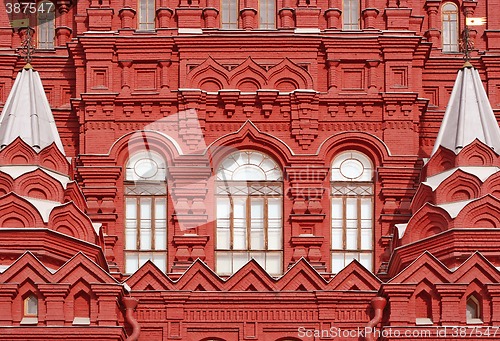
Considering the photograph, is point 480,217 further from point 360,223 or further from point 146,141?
point 146,141

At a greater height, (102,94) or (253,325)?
(102,94)

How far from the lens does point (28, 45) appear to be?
140 feet

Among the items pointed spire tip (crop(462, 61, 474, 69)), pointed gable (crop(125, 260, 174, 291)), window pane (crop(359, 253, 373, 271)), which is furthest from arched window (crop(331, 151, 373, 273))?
pointed gable (crop(125, 260, 174, 291))

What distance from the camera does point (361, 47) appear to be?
4341 cm

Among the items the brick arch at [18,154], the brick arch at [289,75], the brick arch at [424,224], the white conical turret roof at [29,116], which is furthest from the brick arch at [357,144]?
the brick arch at [18,154]

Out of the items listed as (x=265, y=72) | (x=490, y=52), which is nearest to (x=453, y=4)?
(x=490, y=52)

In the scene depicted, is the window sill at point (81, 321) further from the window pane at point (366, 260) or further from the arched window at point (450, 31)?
the arched window at point (450, 31)

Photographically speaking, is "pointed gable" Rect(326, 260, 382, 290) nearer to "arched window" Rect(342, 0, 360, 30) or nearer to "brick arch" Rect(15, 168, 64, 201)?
"brick arch" Rect(15, 168, 64, 201)

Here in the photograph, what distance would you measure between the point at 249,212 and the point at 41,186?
3977 millimetres

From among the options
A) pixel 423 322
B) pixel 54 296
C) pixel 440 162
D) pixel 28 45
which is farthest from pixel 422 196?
pixel 28 45

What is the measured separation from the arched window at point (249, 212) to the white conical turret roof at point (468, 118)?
Result: 10.2ft

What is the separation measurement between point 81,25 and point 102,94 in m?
1.60

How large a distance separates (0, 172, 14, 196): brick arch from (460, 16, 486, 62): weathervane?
8.38 m

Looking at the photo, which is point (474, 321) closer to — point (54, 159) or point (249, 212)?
point (249, 212)
